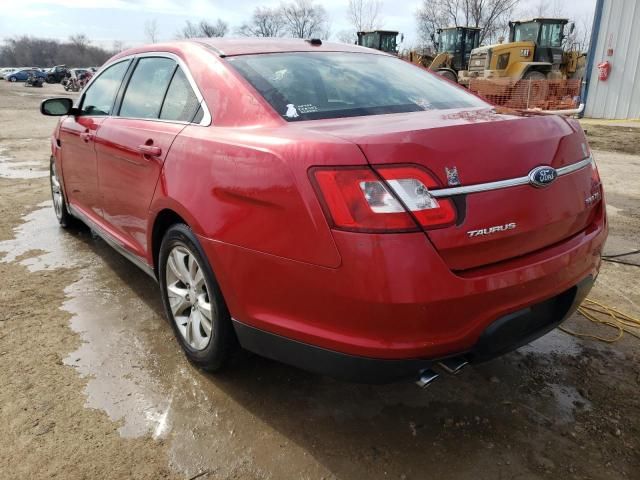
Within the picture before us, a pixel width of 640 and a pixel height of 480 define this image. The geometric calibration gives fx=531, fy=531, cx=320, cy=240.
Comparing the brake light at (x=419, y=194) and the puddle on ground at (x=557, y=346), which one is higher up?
the brake light at (x=419, y=194)

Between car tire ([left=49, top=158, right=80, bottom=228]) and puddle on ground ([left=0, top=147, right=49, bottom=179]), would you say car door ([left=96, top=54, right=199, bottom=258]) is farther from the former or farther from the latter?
puddle on ground ([left=0, top=147, right=49, bottom=179])

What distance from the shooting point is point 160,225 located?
274cm

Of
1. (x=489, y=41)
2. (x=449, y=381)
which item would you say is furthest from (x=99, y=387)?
(x=489, y=41)

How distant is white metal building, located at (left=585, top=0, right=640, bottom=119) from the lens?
48.4 ft

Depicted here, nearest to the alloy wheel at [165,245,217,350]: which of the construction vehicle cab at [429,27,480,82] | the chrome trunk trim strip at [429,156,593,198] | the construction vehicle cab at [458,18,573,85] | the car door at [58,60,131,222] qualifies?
the chrome trunk trim strip at [429,156,593,198]

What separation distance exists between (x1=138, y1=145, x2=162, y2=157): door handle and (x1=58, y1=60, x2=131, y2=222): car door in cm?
93

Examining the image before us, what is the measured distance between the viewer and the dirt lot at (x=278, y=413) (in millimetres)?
2086

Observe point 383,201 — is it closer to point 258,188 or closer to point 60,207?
point 258,188

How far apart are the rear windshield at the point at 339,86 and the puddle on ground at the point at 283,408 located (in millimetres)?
1259

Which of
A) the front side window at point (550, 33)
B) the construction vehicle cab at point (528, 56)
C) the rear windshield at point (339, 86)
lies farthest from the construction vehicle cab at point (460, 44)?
the rear windshield at point (339, 86)

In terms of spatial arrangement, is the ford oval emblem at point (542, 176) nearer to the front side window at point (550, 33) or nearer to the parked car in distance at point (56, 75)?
the front side window at point (550, 33)

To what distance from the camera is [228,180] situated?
211 centimetres

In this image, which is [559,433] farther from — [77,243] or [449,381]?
[77,243]

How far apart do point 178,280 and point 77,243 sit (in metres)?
2.52
